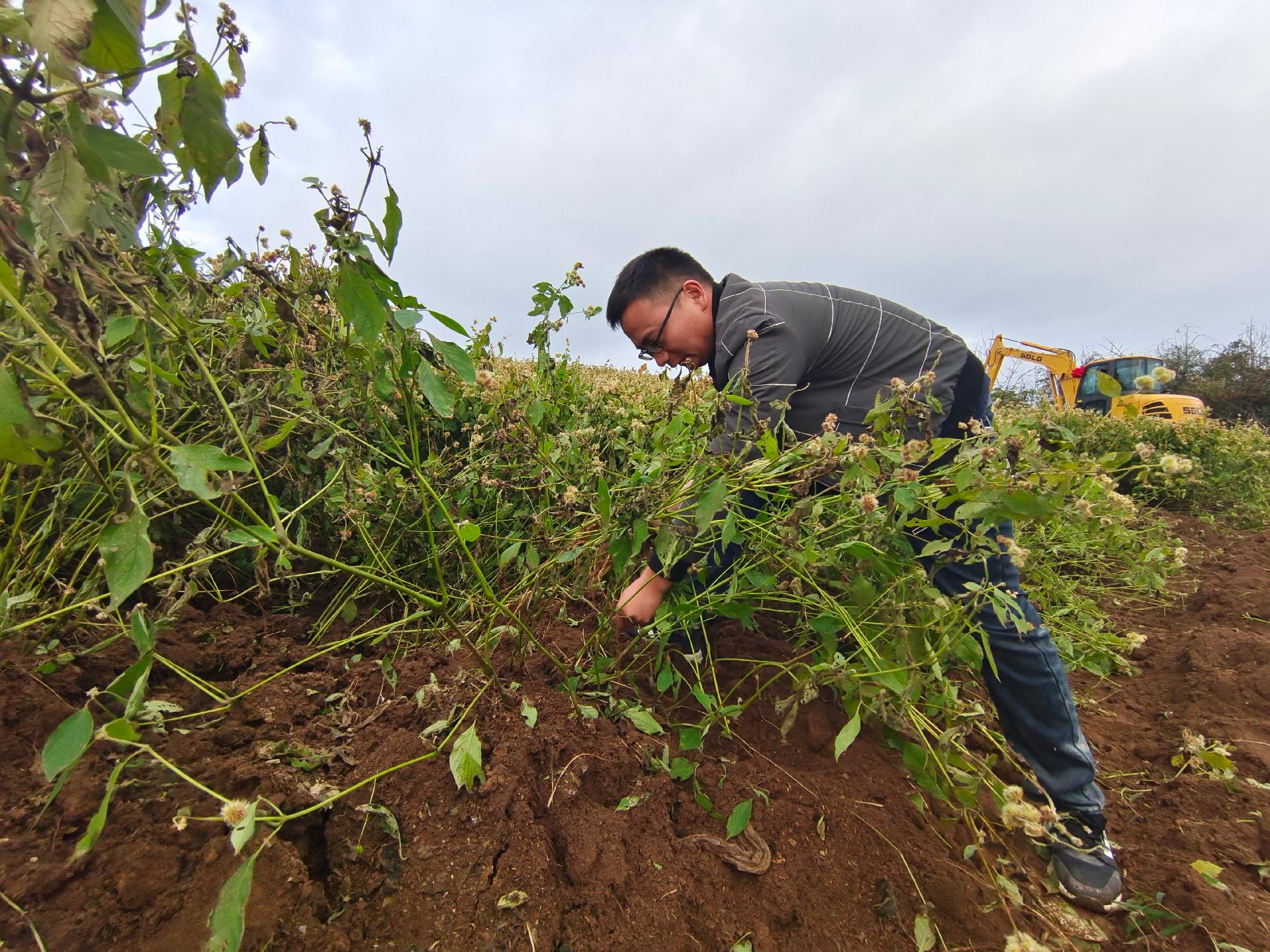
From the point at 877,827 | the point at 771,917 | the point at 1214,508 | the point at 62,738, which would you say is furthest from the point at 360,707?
the point at 1214,508

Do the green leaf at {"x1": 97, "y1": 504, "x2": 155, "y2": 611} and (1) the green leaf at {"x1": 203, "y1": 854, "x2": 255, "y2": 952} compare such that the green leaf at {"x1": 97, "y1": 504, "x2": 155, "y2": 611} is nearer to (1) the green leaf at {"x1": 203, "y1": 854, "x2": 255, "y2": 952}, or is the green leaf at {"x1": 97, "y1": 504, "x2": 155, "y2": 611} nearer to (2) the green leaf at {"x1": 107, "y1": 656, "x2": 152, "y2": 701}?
(2) the green leaf at {"x1": 107, "y1": 656, "x2": 152, "y2": 701}

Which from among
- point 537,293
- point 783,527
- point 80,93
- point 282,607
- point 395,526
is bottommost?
point 282,607

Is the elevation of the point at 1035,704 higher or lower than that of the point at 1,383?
lower

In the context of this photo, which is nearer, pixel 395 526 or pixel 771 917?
pixel 771 917

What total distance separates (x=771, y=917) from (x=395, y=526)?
143cm

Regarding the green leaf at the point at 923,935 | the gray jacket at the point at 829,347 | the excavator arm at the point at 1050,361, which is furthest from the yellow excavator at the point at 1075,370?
the green leaf at the point at 923,935

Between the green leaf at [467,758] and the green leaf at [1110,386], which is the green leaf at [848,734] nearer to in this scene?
the green leaf at [467,758]

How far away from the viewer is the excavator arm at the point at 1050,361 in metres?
11.9

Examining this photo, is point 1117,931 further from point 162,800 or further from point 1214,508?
point 1214,508

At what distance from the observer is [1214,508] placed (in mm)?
6891

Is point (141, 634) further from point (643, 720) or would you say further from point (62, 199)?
point (643, 720)

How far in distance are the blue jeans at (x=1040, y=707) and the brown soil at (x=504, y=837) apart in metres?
0.19

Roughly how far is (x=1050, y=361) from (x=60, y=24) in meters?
15.0

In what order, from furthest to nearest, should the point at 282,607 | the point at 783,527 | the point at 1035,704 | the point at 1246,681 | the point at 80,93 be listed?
1. the point at 1246,681
2. the point at 282,607
3. the point at 1035,704
4. the point at 783,527
5. the point at 80,93
